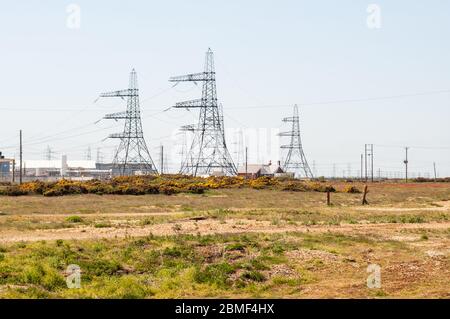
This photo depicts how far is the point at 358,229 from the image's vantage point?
32281mm

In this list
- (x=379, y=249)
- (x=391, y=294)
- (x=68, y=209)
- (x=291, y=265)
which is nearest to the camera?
(x=391, y=294)

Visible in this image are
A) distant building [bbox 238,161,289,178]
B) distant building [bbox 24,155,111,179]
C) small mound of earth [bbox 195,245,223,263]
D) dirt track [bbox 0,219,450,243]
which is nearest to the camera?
small mound of earth [bbox 195,245,223,263]

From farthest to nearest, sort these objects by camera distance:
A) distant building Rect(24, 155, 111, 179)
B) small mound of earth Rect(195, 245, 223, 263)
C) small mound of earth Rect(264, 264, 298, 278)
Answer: distant building Rect(24, 155, 111, 179)
small mound of earth Rect(195, 245, 223, 263)
small mound of earth Rect(264, 264, 298, 278)

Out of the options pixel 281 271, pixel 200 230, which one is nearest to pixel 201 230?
pixel 200 230

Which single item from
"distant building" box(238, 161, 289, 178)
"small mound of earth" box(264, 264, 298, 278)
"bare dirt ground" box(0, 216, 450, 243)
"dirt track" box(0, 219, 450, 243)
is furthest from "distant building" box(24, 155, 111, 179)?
"small mound of earth" box(264, 264, 298, 278)

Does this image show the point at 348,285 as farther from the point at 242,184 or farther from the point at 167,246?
the point at 242,184

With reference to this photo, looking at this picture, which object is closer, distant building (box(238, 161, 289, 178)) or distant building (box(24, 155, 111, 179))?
distant building (box(238, 161, 289, 178))

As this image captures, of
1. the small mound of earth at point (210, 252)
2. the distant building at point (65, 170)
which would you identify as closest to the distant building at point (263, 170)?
the distant building at point (65, 170)

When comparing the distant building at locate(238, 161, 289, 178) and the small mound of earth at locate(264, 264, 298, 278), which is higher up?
the distant building at locate(238, 161, 289, 178)

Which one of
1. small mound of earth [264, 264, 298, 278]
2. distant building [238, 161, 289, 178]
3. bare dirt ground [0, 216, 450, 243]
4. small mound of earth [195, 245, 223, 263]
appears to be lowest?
small mound of earth [264, 264, 298, 278]

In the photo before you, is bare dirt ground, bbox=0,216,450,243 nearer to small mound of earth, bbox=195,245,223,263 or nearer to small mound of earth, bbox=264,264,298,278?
small mound of earth, bbox=195,245,223,263

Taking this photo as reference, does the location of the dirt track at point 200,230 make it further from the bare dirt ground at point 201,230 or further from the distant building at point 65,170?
the distant building at point 65,170
